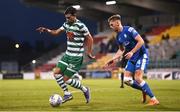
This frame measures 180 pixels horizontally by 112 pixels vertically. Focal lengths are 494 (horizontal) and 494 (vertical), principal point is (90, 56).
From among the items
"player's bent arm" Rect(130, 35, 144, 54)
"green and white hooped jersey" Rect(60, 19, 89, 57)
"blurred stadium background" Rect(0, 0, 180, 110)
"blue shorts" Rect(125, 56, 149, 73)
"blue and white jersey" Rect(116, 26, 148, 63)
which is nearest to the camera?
"player's bent arm" Rect(130, 35, 144, 54)

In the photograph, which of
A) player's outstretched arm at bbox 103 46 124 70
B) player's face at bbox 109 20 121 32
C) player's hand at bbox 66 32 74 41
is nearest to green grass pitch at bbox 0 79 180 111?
player's outstretched arm at bbox 103 46 124 70

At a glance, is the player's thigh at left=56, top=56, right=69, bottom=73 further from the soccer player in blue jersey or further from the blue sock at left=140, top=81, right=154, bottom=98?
the blue sock at left=140, top=81, right=154, bottom=98

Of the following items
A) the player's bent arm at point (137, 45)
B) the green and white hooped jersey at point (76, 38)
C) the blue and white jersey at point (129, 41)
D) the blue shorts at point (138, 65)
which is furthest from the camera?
the green and white hooped jersey at point (76, 38)

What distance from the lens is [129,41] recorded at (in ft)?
41.2

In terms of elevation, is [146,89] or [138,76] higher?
[138,76]

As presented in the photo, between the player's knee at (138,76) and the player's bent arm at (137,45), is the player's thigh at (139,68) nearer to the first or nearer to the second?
the player's knee at (138,76)

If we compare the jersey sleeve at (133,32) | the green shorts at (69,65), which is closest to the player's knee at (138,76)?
the jersey sleeve at (133,32)

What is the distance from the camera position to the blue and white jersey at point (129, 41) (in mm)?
12422

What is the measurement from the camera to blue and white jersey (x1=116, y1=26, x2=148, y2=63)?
40.8ft

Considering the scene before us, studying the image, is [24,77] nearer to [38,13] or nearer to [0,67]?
[0,67]

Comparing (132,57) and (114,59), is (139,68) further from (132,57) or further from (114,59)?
(114,59)

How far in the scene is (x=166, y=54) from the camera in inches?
1828

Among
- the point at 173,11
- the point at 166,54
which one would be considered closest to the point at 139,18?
the point at 173,11

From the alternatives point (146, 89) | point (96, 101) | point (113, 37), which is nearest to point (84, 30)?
point (146, 89)
